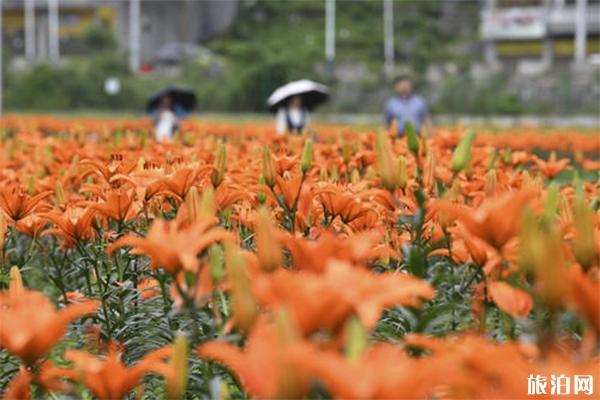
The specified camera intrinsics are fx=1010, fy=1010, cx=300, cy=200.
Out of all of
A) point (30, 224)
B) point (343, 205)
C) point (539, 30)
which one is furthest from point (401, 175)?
point (539, 30)

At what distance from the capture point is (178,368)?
141cm

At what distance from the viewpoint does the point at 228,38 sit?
47.2m

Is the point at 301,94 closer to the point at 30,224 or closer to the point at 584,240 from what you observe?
the point at 30,224

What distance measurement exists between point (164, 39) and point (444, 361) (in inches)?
1844

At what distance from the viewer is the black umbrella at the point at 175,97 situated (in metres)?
8.78

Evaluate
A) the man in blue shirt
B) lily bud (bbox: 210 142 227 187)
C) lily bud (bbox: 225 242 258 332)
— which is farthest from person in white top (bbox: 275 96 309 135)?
lily bud (bbox: 225 242 258 332)

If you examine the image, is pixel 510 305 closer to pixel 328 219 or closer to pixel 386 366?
pixel 386 366

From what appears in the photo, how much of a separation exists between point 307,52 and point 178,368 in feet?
124

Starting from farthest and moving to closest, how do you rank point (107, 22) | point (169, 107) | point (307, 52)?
point (107, 22), point (307, 52), point (169, 107)

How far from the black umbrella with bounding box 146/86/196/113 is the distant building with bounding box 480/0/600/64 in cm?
3020

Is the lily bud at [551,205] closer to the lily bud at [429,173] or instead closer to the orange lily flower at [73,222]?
the lily bud at [429,173]

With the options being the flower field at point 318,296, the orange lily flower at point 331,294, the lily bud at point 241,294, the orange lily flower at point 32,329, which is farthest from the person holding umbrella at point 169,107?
the orange lily flower at point 331,294

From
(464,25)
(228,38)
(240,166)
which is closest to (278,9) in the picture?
(228,38)

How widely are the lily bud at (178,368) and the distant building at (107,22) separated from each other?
4467cm
